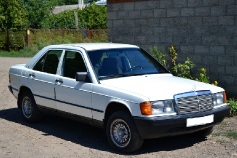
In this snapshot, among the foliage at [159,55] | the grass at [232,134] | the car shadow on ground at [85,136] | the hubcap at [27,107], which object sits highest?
the foliage at [159,55]

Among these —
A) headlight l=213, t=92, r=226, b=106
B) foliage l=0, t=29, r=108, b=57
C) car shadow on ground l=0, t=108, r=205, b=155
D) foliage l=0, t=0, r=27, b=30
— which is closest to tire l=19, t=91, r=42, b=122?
car shadow on ground l=0, t=108, r=205, b=155

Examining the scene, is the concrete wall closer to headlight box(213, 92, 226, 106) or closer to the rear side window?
headlight box(213, 92, 226, 106)

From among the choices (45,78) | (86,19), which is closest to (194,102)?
(45,78)

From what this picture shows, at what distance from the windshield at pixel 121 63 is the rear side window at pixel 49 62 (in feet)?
2.96

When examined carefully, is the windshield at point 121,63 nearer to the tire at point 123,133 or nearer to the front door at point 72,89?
the front door at point 72,89

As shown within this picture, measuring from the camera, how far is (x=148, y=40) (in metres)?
11.6

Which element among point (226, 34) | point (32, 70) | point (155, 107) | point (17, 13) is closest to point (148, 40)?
point (226, 34)

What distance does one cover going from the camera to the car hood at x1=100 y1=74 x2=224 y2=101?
255 inches

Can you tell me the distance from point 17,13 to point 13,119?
76.1 feet

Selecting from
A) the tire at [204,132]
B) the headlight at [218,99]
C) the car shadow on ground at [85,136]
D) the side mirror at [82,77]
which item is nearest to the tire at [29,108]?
the car shadow on ground at [85,136]

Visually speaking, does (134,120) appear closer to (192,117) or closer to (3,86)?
(192,117)

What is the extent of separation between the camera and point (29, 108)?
8.85 m

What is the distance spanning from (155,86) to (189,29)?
424 cm

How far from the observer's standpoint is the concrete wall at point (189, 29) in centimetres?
995
